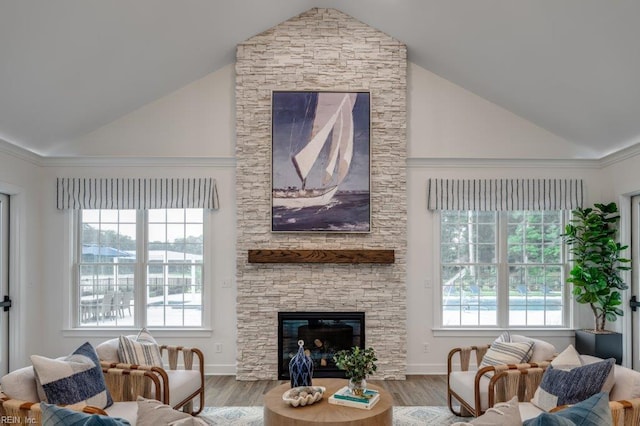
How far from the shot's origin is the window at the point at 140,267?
5.93 m

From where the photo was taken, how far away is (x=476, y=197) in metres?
5.87

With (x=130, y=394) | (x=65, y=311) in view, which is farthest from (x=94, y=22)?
(x=65, y=311)

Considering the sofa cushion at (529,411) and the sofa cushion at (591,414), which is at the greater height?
the sofa cushion at (591,414)

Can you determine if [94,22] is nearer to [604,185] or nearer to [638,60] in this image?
[638,60]

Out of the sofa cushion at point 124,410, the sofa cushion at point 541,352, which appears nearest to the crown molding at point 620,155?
the sofa cushion at point 541,352

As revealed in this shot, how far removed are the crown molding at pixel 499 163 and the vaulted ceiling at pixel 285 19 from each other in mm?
201

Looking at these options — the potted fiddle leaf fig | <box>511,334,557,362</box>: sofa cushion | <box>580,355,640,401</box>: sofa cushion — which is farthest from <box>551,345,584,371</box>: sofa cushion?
the potted fiddle leaf fig

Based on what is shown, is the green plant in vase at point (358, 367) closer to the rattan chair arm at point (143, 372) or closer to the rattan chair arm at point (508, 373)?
the rattan chair arm at point (508, 373)

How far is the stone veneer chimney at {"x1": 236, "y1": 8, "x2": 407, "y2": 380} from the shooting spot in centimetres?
558

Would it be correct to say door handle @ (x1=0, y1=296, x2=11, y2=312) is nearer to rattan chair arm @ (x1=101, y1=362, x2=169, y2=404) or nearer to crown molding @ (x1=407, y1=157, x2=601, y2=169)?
rattan chair arm @ (x1=101, y1=362, x2=169, y2=404)

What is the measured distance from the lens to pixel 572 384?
296 centimetres

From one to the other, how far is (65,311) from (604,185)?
7.00 metres

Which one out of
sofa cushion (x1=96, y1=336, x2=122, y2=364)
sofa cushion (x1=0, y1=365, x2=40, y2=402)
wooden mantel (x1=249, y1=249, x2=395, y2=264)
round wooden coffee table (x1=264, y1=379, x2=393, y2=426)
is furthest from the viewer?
wooden mantel (x1=249, y1=249, x2=395, y2=264)

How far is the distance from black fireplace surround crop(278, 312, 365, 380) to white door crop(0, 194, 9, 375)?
312 cm
